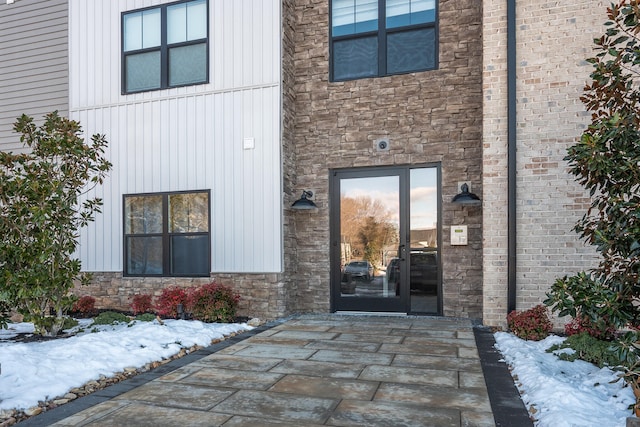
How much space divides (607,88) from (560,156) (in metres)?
2.34

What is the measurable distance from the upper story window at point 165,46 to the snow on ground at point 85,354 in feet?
13.1

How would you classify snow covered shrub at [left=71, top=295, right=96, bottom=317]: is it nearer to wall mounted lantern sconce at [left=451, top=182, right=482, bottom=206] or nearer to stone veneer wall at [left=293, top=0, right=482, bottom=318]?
stone veneer wall at [left=293, top=0, right=482, bottom=318]

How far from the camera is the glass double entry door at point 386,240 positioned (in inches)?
262

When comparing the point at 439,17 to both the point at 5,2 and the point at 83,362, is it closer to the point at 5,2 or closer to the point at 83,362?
the point at 83,362

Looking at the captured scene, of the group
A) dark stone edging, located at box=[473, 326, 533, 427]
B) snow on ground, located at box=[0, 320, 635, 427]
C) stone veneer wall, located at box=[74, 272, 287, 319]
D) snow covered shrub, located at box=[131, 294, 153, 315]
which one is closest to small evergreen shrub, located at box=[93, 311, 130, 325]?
snow on ground, located at box=[0, 320, 635, 427]

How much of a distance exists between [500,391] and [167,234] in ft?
18.6

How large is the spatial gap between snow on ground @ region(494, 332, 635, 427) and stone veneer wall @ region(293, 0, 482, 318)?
2.30 metres

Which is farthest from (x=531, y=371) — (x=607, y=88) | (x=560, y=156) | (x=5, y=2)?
Answer: (x=5, y=2)

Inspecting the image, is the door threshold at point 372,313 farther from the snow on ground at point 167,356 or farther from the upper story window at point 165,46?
the upper story window at point 165,46

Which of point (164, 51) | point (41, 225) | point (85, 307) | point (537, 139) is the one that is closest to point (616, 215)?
point (537, 139)

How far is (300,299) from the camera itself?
7184 mm

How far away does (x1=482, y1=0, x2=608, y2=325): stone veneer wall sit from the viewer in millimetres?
5398

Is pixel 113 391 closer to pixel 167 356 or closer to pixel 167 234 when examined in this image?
pixel 167 356

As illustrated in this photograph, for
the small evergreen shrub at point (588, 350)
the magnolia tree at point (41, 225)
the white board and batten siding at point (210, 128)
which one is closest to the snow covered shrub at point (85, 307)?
the white board and batten siding at point (210, 128)
